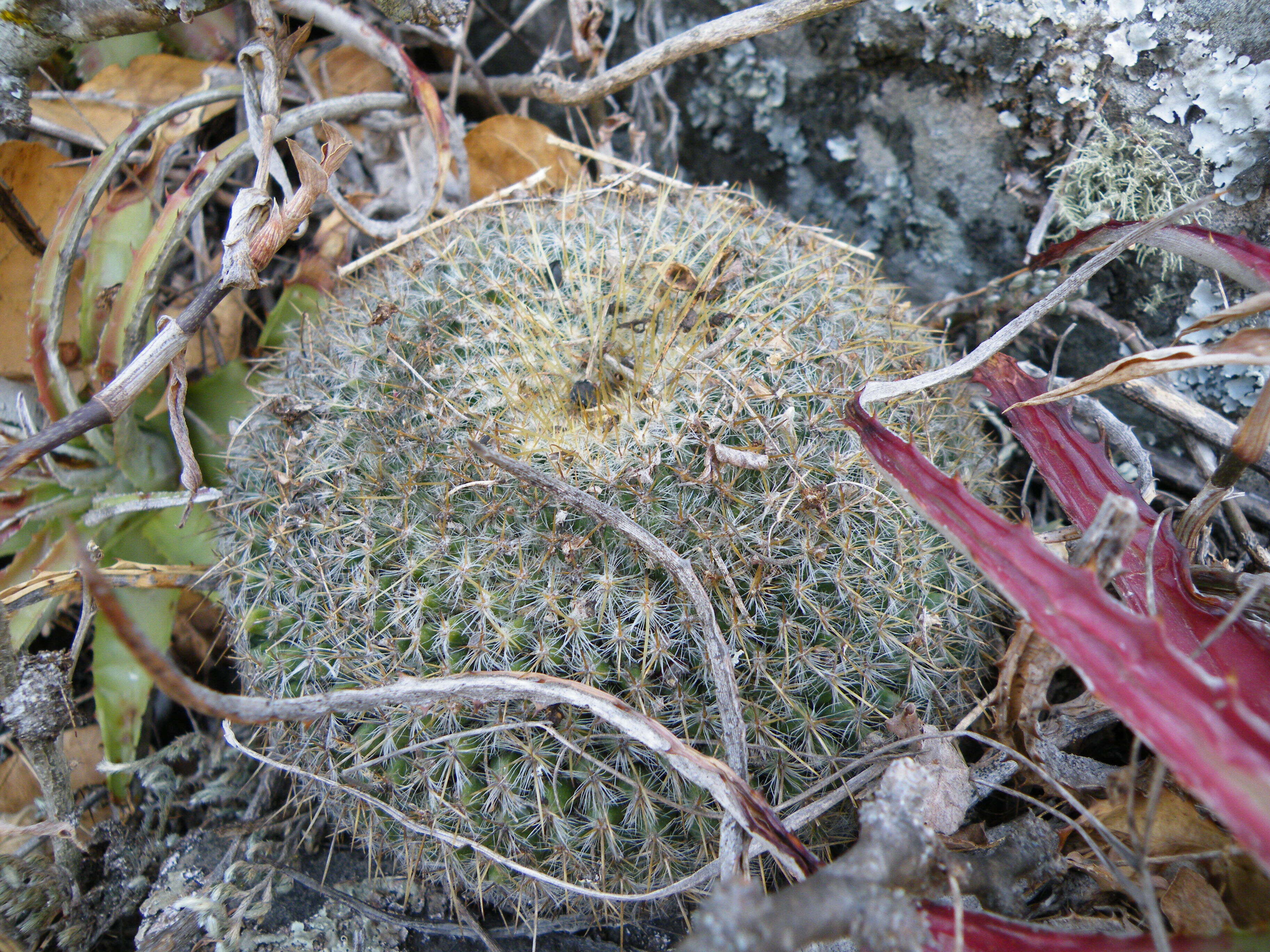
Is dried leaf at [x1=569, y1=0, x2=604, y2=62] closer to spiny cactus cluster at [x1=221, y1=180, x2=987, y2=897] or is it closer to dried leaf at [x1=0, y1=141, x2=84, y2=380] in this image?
spiny cactus cluster at [x1=221, y1=180, x2=987, y2=897]

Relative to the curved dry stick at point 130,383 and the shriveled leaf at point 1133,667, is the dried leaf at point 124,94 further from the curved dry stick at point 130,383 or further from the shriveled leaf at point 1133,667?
the shriveled leaf at point 1133,667

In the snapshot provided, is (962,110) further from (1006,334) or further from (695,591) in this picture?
(695,591)

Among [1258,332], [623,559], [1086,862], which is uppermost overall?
[1258,332]

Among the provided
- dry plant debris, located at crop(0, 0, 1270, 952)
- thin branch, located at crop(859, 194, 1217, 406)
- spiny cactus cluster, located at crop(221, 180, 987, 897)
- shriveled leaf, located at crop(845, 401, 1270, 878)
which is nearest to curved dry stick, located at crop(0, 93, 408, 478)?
dry plant debris, located at crop(0, 0, 1270, 952)

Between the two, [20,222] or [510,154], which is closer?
[20,222]

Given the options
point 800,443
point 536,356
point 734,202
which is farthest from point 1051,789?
point 734,202

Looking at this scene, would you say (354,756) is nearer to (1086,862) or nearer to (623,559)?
(623,559)

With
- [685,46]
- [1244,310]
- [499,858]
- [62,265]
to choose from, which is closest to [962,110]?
[685,46]
